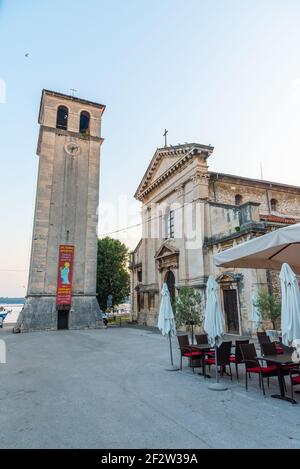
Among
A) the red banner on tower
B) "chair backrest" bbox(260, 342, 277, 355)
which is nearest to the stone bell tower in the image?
the red banner on tower

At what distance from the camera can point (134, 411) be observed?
4891 mm

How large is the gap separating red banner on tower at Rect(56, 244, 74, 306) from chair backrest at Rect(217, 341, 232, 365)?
1774cm

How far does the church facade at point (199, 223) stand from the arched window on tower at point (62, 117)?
8.97m

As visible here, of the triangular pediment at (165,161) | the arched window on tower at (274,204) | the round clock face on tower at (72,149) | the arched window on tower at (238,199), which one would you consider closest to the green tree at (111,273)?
the triangular pediment at (165,161)

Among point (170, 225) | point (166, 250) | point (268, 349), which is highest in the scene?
point (170, 225)

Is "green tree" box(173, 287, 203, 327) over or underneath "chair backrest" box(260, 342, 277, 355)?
over

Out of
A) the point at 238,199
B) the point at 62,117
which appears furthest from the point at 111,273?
the point at 238,199

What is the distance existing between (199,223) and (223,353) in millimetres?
13697

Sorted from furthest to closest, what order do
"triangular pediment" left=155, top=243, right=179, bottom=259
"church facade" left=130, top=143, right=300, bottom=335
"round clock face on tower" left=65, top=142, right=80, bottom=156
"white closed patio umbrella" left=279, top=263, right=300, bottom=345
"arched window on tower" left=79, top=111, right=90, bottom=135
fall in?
"arched window on tower" left=79, top=111, right=90, bottom=135, "round clock face on tower" left=65, top=142, right=80, bottom=156, "triangular pediment" left=155, top=243, right=179, bottom=259, "church facade" left=130, top=143, right=300, bottom=335, "white closed patio umbrella" left=279, top=263, right=300, bottom=345

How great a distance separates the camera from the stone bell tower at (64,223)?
73.5 feet

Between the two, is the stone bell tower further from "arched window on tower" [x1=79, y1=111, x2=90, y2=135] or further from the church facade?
the church facade

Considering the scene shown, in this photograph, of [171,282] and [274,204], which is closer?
[274,204]

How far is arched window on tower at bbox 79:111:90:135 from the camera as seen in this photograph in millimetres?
28141

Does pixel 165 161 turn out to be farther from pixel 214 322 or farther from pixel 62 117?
pixel 214 322
